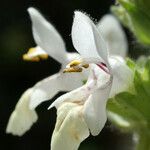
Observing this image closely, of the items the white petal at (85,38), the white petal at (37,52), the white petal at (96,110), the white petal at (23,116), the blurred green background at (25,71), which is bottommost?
the blurred green background at (25,71)

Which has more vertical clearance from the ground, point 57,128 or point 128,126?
point 57,128

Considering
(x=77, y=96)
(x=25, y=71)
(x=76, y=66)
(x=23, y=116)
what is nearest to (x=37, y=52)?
(x=23, y=116)

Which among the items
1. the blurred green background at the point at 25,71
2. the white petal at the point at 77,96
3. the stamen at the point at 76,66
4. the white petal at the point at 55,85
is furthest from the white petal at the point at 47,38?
the blurred green background at the point at 25,71

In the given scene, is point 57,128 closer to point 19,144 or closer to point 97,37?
point 97,37

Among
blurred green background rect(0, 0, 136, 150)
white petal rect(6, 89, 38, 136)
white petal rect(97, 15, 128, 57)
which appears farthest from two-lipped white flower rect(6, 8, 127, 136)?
blurred green background rect(0, 0, 136, 150)

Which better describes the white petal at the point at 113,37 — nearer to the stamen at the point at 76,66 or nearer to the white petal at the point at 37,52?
the white petal at the point at 37,52

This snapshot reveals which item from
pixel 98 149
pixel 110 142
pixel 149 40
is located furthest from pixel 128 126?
pixel 110 142
